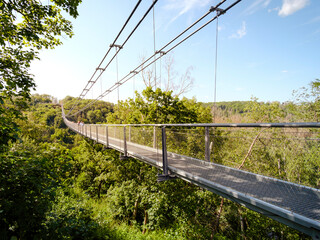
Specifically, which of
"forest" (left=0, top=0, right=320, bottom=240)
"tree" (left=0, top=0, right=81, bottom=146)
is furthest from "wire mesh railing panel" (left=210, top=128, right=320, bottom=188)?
"tree" (left=0, top=0, right=81, bottom=146)

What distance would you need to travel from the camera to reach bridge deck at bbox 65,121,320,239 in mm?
1560

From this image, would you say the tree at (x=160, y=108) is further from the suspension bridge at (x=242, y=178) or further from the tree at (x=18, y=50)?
the tree at (x=18, y=50)

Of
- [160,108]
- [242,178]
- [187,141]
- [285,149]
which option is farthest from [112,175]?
[285,149]

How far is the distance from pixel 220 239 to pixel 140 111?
24.6 ft

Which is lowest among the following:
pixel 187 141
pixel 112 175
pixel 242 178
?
pixel 112 175

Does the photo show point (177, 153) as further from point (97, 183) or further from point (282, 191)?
point (97, 183)

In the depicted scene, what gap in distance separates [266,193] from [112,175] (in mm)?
10830

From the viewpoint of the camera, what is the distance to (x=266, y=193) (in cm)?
201

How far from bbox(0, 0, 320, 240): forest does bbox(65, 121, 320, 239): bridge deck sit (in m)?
0.23

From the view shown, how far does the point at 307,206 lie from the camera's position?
170 cm

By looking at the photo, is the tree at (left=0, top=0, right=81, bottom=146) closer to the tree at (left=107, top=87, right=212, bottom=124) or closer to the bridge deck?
the bridge deck

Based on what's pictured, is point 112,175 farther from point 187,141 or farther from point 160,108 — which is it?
point 187,141

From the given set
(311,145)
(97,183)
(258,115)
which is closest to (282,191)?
(311,145)

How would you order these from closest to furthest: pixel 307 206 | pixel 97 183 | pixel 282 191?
pixel 307 206
pixel 282 191
pixel 97 183
